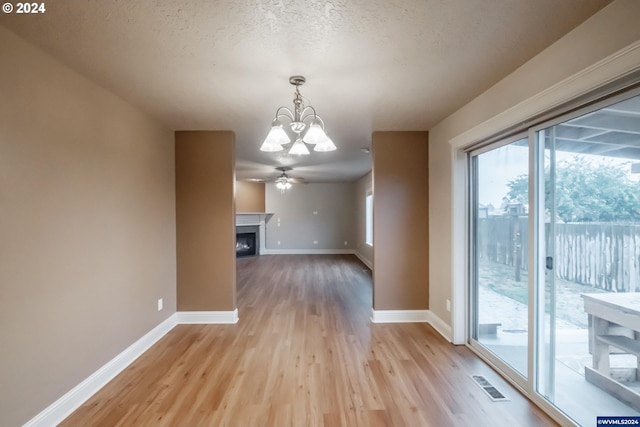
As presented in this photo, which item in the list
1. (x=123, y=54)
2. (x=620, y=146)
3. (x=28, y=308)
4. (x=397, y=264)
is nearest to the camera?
(x=620, y=146)

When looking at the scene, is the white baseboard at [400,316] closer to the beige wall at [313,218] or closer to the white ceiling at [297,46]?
the white ceiling at [297,46]

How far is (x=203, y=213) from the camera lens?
11.5ft

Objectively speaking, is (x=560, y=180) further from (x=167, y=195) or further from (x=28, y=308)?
(x=167, y=195)

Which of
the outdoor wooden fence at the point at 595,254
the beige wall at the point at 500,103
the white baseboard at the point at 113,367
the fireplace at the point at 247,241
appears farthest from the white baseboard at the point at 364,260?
the outdoor wooden fence at the point at 595,254

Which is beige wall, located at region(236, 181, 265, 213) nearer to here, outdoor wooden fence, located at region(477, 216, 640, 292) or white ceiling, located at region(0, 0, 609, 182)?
white ceiling, located at region(0, 0, 609, 182)

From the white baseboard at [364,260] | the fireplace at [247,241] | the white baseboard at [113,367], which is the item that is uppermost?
the fireplace at [247,241]

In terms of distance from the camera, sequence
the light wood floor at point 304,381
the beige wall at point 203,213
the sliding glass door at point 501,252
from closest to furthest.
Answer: the light wood floor at point 304,381
the sliding glass door at point 501,252
the beige wall at point 203,213

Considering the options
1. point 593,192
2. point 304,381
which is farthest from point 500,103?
point 304,381

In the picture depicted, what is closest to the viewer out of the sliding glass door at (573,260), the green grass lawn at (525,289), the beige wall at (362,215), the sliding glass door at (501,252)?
the sliding glass door at (573,260)

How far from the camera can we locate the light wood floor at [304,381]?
6.14 feet

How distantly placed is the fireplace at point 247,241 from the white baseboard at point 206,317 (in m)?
5.56

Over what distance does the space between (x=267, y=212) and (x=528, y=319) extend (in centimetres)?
807

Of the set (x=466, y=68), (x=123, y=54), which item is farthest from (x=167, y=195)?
(x=466, y=68)

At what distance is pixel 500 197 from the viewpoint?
2.50m
